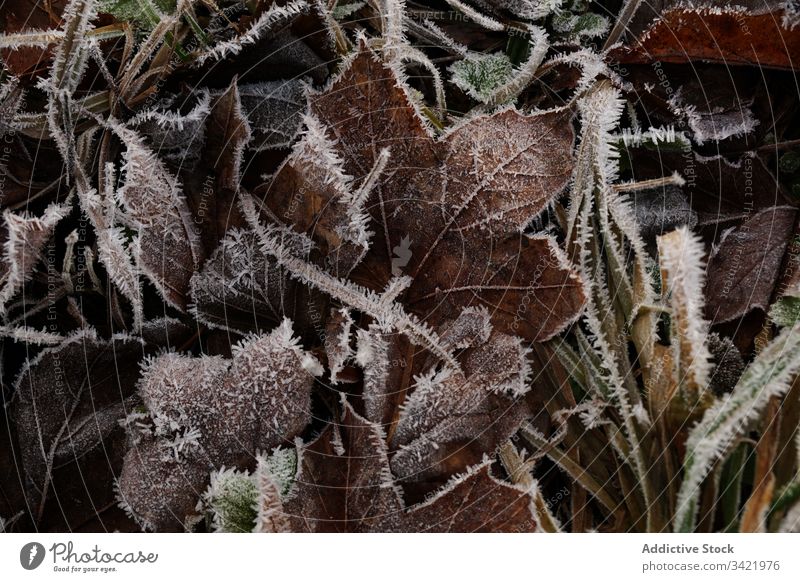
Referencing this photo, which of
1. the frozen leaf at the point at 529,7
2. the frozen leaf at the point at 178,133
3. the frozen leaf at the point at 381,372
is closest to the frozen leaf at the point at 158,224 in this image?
the frozen leaf at the point at 178,133

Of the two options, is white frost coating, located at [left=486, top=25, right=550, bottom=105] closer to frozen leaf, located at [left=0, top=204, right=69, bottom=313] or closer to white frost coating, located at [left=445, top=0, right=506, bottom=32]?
white frost coating, located at [left=445, top=0, right=506, bottom=32]

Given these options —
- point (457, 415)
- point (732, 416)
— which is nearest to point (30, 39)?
point (457, 415)

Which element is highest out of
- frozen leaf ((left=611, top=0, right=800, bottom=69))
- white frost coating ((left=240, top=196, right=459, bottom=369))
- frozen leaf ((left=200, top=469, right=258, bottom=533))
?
frozen leaf ((left=611, top=0, right=800, bottom=69))

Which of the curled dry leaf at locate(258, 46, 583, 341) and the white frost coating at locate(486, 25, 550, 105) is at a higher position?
the white frost coating at locate(486, 25, 550, 105)

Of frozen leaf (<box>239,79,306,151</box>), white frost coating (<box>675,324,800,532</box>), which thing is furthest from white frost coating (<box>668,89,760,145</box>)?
frozen leaf (<box>239,79,306,151</box>)
